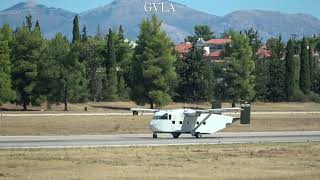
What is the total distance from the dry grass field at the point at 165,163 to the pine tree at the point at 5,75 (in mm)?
45123

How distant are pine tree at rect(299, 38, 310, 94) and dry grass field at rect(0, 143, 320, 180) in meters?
75.5

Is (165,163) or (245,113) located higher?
(245,113)

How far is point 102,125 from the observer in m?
60.3

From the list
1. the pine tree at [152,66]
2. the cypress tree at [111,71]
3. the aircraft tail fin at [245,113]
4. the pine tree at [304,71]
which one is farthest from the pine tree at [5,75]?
the pine tree at [304,71]

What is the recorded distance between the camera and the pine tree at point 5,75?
3204 inches

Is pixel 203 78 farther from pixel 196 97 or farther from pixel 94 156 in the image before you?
pixel 94 156

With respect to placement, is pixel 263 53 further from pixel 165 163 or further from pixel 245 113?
pixel 165 163

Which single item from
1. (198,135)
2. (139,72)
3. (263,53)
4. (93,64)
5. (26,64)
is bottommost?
(198,135)

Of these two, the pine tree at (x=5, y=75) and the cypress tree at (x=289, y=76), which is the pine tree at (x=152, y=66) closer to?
the pine tree at (x=5, y=75)

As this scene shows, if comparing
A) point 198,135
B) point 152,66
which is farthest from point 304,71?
point 198,135

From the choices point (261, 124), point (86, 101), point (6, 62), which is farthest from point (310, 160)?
point (86, 101)

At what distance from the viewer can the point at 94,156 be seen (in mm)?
34219

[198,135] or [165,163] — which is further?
[198,135]

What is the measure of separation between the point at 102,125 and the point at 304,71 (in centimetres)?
6295
